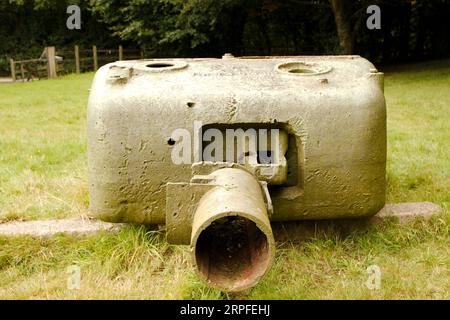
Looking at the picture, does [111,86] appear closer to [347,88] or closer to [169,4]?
[347,88]

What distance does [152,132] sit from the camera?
2.94 metres

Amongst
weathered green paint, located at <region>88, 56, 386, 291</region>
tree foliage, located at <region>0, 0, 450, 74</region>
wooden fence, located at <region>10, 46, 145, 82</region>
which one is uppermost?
weathered green paint, located at <region>88, 56, 386, 291</region>

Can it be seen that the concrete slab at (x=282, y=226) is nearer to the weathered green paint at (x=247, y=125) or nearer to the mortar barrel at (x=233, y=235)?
the weathered green paint at (x=247, y=125)

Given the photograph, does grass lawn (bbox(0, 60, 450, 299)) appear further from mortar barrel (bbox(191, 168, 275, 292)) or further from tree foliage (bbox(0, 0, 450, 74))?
tree foliage (bbox(0, 0, 450, 74))

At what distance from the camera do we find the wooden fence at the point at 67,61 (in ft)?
61.2

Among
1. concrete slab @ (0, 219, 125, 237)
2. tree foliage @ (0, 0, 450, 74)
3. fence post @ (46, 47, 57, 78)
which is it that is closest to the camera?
concrete slab @ (0, 219, 125, 237)

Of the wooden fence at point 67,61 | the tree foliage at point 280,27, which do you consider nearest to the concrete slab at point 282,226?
the tree foliage at point 280,27

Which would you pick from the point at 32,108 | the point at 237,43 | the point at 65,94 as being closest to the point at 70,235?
the point at 32,108

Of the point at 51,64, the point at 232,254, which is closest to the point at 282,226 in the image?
the point at 232,254

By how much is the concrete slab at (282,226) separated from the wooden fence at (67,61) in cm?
1544

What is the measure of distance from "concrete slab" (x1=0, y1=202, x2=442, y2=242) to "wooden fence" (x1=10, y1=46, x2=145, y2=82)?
608 inches

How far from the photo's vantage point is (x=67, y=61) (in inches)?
806

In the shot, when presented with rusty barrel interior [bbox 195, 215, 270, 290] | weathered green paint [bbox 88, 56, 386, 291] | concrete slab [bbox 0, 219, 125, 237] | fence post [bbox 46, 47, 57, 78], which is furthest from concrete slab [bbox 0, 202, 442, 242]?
fence post [bbox 46, 47, 57, 78]

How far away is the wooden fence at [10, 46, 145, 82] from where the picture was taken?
18.7 metres
